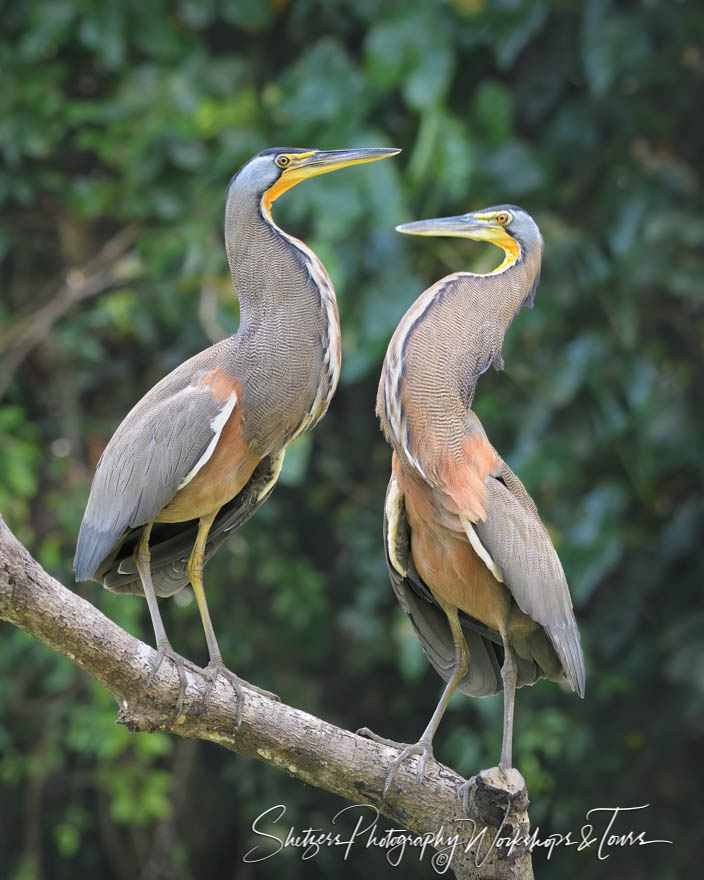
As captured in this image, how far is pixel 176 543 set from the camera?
Result: 2.81 meters

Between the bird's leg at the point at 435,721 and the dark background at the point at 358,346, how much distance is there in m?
1.26

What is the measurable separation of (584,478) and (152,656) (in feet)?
8.21

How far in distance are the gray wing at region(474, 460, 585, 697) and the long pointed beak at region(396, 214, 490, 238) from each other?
53cm

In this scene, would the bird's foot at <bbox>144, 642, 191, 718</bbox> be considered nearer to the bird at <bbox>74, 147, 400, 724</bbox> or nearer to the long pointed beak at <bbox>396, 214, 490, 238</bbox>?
the bird at <bbox>74, 147, 400, 724</bbox>

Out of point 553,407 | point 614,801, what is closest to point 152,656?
point 553,407

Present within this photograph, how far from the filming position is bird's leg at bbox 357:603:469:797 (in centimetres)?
245

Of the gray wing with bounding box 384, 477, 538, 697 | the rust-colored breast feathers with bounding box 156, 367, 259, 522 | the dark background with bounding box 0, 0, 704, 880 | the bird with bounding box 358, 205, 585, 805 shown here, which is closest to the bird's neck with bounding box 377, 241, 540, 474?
the bird with bounding box 358, 205, 585, 805

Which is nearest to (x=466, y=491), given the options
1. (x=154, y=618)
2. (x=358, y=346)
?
(x=154, y=618)

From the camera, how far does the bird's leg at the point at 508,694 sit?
248cm

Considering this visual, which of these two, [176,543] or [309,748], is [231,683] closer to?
[309,748]

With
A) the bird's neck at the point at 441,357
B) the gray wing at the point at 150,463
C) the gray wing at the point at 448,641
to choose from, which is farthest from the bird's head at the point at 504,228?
the gray wing at the point at 448,641

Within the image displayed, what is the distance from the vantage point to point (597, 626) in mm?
4641

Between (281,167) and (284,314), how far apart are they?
336mm

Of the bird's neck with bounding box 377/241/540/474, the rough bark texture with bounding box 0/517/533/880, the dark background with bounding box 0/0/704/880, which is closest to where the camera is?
the rough bark texture with bounding box 0/517/533/880
